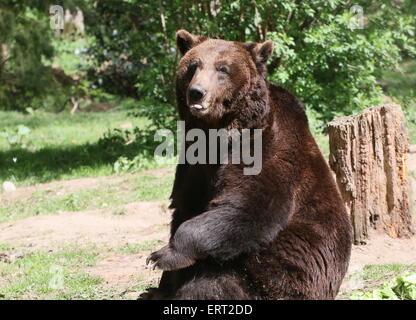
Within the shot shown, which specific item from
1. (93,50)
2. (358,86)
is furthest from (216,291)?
(93,50)

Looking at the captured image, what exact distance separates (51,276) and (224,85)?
2.71 meters

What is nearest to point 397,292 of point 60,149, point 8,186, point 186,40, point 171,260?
point 171,260

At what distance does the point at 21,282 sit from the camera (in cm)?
666

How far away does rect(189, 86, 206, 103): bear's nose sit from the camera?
5.12 metres

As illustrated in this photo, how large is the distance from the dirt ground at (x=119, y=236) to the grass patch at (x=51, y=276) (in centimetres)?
18

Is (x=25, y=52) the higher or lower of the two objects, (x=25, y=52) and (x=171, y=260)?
the higher

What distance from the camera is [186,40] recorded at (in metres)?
5.66

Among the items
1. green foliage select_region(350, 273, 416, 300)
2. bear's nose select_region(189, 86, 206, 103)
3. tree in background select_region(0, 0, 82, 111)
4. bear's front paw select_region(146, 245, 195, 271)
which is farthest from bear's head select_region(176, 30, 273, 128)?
tree in background select_region(0, 0, 82, 111)

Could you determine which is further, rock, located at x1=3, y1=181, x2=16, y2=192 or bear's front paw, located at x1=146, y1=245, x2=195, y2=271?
rock, located at x1=3, y1=181, x2=16, y2=192

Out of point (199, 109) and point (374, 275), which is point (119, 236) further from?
point (199, 109)

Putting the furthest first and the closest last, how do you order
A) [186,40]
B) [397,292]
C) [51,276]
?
1. [51,276]
2. [186,40]
3. [397,292]

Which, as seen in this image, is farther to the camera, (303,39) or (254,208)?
(303,39)

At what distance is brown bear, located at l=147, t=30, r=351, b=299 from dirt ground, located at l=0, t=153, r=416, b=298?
1.44m

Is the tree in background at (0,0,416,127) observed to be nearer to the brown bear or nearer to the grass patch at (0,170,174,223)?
the grass patch at (0,170,174,223)
